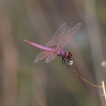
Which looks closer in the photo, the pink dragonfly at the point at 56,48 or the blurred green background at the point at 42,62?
the pink dragonfly at the point at 56,48

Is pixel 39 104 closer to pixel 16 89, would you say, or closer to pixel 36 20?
pixel 16 89

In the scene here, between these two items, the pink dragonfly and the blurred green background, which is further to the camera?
the blurred green background

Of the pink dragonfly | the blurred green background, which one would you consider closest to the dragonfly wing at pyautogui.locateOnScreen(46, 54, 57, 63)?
the pink dragonfly

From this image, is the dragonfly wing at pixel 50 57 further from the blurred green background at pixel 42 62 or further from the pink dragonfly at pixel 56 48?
the blurred green background at pixel 42 62

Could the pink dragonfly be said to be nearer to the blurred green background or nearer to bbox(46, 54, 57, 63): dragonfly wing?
bbox(46, 54, 57, 63): dragonfly wing

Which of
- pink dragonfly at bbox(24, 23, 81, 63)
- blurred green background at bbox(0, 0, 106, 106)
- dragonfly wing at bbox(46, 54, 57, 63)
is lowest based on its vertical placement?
dragonfly wing at bbox(46, 54, 57, 63)

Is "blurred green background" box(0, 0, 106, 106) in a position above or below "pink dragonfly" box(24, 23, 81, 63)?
above

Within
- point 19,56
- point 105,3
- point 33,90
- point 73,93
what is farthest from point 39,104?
point 105,3

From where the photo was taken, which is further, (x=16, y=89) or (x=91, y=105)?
(x=16, y=89)

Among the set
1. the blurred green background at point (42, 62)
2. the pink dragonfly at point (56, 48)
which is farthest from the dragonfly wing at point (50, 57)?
the blurred green background at point (42, 62)
